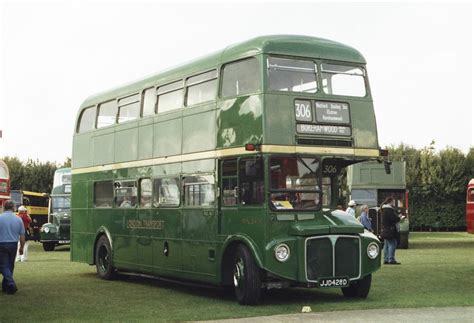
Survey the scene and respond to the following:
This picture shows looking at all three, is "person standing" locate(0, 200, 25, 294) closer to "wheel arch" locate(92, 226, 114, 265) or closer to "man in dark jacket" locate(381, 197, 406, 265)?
"wheel arch" locate(92, 226, 114, 265)

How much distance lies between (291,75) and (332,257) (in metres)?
3.17

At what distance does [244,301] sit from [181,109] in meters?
4.44

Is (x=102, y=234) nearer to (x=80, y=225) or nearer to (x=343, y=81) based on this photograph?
(x=80, y=225)

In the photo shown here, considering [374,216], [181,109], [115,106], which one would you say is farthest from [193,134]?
[374,216]

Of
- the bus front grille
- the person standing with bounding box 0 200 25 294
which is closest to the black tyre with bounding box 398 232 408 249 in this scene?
the bus front grille

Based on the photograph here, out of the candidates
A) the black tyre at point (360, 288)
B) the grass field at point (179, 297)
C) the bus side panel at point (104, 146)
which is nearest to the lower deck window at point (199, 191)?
the grass field at point (179, 297)

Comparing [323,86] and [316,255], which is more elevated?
[323,86]

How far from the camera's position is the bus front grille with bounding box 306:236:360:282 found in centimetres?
1477

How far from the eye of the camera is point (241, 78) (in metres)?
15.6

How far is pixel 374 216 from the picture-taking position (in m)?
33.7

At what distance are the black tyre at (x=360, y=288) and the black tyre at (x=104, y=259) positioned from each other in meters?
6.84

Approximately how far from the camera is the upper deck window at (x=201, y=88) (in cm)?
1638

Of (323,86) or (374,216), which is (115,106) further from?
(374,216)

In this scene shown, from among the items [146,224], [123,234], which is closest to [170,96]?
[146,224]
